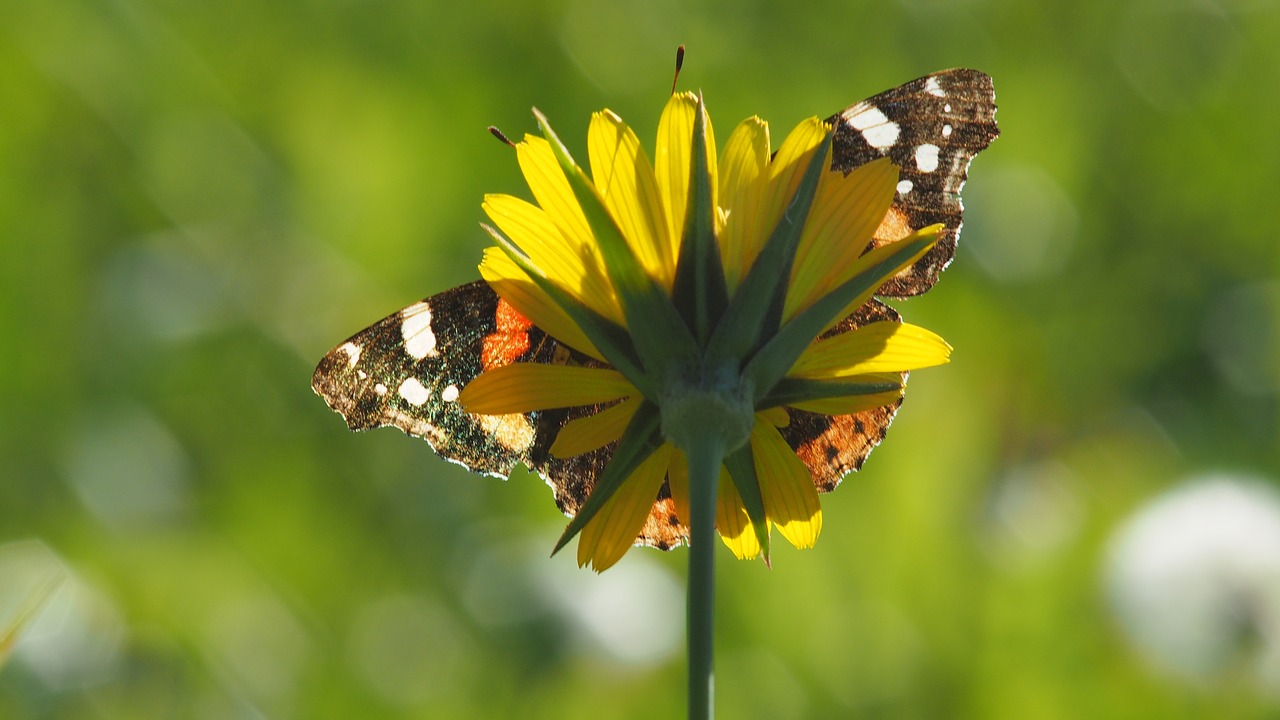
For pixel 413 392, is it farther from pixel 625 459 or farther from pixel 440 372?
pixel 625 459

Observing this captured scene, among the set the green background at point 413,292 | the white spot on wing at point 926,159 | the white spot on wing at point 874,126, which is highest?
the green background at point 413,292

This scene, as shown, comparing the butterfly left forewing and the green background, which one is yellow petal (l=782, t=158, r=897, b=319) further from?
the green background

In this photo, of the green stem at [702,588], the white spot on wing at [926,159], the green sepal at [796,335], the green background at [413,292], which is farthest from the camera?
the green background at [413,292]

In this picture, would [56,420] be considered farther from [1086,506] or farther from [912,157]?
[912,157]

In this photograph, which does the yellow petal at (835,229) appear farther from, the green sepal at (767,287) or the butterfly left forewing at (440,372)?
the butterfly left forewing at (440,372)

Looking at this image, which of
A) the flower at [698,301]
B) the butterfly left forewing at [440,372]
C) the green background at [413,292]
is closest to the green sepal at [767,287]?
the flower at [698,301]

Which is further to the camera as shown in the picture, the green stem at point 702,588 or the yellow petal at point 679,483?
the yellow petal at point 679,483

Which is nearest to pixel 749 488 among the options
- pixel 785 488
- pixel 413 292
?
pixel 785 488
